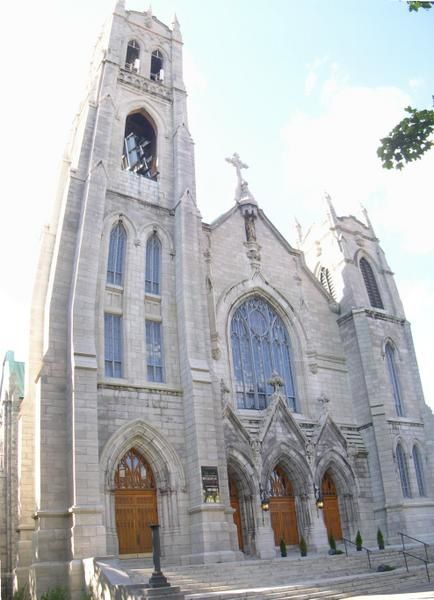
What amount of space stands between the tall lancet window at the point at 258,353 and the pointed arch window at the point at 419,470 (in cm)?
639

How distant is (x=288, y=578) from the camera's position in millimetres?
16875

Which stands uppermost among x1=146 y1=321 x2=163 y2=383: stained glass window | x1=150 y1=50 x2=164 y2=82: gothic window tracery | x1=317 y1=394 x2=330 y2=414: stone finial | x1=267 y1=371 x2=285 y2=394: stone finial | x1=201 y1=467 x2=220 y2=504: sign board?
x1=150 y1=50 x2=164 y2=82: gothic window tracery

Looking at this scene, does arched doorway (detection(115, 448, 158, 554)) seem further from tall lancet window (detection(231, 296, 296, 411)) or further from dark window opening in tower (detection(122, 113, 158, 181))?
dark window opening in tower (detection(122, 113, 158, 181))

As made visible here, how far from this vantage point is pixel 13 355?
3300 centimetres

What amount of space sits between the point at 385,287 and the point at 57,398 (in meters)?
19.3

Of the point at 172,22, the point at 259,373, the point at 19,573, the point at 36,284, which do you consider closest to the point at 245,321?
the point at 259,373

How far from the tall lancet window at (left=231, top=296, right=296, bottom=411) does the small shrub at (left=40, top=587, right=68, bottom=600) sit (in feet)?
33.2

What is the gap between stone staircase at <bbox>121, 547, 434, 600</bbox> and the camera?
47.9 feet

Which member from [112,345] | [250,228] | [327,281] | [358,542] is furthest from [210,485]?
[327,281]

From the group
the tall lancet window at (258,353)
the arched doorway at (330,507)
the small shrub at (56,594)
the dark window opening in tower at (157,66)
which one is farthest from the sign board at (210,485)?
the dark window opening in tower at (157,66)

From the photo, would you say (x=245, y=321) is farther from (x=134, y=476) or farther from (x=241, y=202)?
(x=134, y=476)

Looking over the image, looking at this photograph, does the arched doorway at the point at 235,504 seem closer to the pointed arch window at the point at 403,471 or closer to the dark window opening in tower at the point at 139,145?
the pointed arch window at the point at 403,471

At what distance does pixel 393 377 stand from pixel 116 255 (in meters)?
14.9

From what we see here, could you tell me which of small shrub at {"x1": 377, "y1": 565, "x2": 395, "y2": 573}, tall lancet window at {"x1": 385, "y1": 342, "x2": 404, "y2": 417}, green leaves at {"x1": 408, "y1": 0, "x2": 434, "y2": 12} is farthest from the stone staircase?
green leaves at {"x1": 408, "y1": 0, "x2": 434, "y2": 12}
